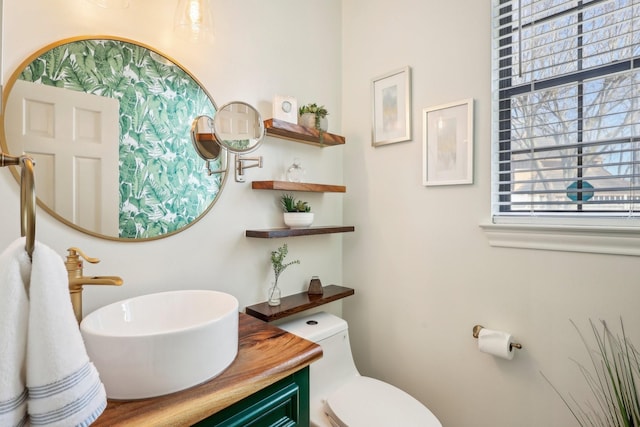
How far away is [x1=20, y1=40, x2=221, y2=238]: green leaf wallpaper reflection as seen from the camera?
100cm

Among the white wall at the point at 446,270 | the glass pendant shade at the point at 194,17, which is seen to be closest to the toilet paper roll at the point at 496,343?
the white wall at the point at 446,270

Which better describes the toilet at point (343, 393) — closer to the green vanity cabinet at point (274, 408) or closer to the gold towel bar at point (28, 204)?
the green vanity cabinet at point (274, 408)

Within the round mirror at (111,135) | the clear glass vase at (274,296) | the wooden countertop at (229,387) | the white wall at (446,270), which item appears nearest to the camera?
the wooden countertop at (229,387)

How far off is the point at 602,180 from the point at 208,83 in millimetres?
1563

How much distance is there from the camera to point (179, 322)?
1.06 metres

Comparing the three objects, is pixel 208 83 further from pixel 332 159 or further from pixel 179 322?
pixel 179 322

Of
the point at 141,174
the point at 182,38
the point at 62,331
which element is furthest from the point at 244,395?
the point at 182,38

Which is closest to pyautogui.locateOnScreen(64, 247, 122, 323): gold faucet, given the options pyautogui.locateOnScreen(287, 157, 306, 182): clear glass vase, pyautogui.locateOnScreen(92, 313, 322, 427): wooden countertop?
pyautogui.locateOnScreen(92, 313, 322, 427): wooden countertop

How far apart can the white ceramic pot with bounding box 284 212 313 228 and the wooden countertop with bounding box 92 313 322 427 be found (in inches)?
23.9

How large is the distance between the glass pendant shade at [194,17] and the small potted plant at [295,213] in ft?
2.53

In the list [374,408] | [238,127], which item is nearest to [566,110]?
[238,127]

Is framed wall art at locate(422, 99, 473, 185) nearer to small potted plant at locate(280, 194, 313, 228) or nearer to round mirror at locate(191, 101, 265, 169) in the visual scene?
small potted plant at locate(280, 194, 313, 228)

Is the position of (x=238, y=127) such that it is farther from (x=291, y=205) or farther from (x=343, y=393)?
(x=343, y=393)

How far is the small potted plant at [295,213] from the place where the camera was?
1514 millimetres
